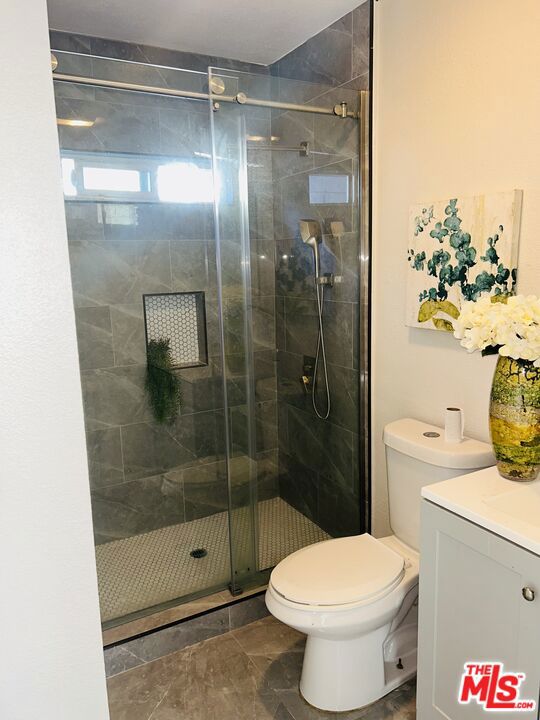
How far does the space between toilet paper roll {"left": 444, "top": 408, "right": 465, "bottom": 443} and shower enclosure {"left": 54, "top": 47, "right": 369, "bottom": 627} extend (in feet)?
2.18

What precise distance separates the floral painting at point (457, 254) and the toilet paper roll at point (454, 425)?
321 mm

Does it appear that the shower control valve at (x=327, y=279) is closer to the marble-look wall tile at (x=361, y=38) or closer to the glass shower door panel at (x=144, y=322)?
the glass shower door panel at (x=144, y=322)

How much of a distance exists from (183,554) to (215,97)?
204 cm

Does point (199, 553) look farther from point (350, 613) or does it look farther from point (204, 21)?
point (204, 21)

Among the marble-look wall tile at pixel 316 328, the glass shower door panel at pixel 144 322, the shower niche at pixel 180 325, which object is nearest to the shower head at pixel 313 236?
the marble-look wall tile at pixel 316 328

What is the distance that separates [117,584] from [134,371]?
3.22 feet

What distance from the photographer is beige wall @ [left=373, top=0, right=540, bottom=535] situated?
1.75 m

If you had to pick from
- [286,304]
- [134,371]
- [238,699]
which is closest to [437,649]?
[238,699]

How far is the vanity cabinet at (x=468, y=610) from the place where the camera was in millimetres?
1337

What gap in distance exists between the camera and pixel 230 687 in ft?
6.70

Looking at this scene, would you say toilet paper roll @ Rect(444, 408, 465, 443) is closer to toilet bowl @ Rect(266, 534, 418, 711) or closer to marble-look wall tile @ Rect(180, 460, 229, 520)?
toilet bowl @ Rect(266, 534, 418, 711)

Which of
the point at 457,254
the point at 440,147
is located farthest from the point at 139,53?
the point at 457,254

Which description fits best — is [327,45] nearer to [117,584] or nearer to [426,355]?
[426,355]

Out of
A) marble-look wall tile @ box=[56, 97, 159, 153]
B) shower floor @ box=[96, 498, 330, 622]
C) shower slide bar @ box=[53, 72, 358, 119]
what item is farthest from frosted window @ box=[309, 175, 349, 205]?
shower floor @ box=[96, 498, 330, 622]
